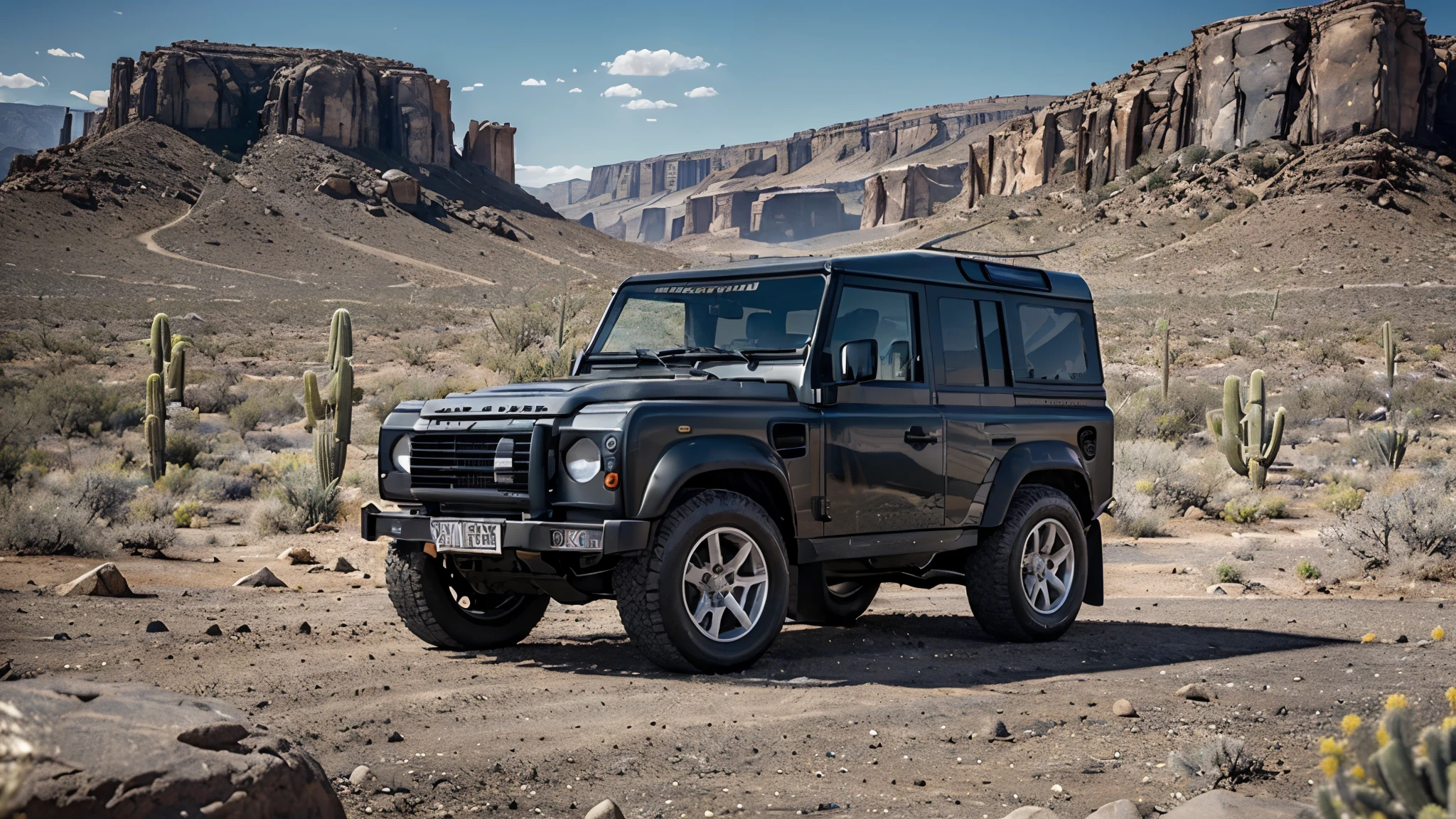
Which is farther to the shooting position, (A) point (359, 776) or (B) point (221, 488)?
(B) point (221, 488)

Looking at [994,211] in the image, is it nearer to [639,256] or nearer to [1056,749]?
[639,256]

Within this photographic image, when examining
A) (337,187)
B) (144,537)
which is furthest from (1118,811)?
(337,187)

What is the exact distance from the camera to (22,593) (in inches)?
337

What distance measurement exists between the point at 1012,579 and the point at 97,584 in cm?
663

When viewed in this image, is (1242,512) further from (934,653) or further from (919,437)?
(919,437)

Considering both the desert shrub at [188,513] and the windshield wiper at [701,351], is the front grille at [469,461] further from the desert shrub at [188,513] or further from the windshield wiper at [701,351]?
the desert shrub at [188,513]

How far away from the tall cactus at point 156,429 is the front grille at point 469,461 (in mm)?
11888

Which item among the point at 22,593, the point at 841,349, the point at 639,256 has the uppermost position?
the point at 639,256

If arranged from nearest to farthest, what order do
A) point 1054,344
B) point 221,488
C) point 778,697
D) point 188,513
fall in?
point 778,697, point 1054,344, point 188,513, point 221,488

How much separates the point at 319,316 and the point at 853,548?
55.2 metres

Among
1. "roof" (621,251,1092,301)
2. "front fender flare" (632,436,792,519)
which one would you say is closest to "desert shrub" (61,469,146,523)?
"roof" (621,251,1092,301)

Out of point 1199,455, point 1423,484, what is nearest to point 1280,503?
point 1423,484

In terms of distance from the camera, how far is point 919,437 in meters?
6.99

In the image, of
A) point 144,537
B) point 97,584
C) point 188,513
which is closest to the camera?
point 97,584
